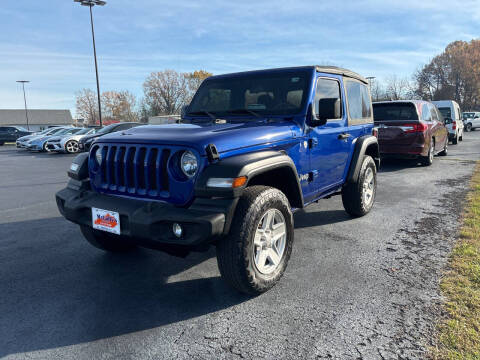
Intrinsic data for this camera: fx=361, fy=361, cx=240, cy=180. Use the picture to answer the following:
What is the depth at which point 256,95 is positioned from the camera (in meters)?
4.18

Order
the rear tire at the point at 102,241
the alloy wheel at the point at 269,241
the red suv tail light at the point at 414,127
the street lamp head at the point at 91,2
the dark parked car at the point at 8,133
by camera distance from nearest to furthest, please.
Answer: the alloy wheel at the point at 269,241, the rear tire at the point at 102,241, the red suv tail light at the point at 414,127, the street lamp head at the point at 91,2, the dark parked car at the point at 8,133

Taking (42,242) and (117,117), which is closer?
(42,242)

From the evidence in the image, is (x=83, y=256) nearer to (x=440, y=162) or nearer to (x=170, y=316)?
(x=170, y=316)

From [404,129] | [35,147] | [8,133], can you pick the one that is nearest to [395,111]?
[404,129]

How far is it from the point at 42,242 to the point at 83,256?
881 millimetres

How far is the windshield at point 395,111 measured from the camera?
31.7ft

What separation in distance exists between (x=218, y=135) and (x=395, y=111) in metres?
8.26

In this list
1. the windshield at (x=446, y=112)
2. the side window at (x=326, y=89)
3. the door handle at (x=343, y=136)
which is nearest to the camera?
the side window at (x=326, y=89)

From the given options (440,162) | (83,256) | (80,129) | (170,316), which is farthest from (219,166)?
(80,129)

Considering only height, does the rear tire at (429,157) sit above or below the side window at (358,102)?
below

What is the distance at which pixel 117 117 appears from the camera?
293ft

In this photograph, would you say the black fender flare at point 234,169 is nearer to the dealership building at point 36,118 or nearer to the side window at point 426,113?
the side window at point 426,113

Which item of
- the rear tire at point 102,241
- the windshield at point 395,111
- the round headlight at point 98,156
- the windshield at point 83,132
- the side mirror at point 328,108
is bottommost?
the rear tire at point 102,241

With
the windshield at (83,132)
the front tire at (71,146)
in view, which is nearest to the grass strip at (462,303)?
the front tire at (71,146)
